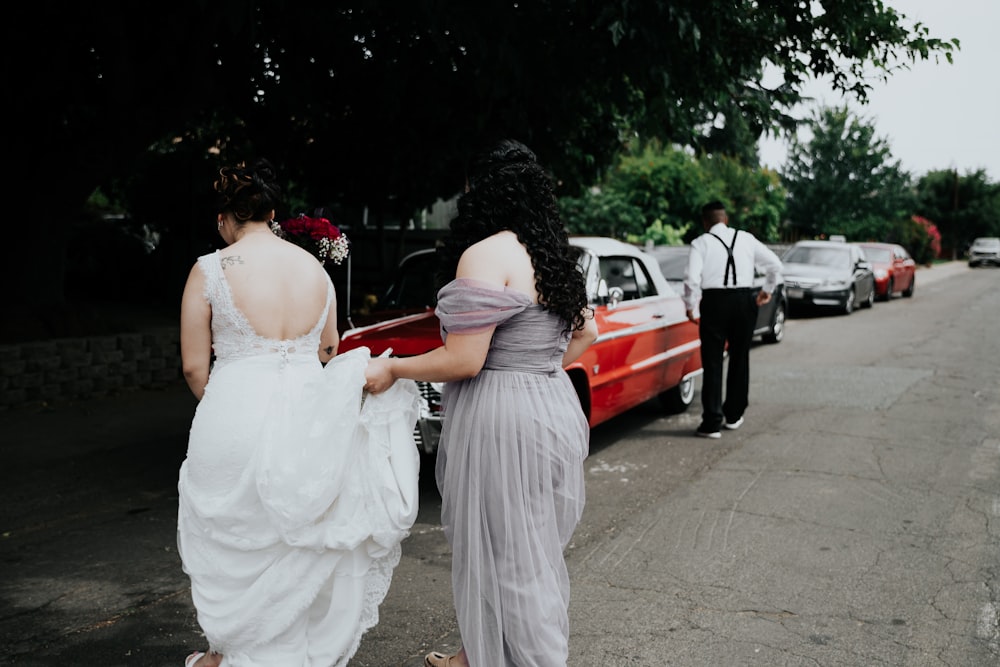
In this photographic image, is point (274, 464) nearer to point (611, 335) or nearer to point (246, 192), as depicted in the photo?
point (246, 192)

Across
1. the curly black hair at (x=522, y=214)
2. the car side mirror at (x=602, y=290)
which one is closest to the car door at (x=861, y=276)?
the car side mirror at (x=602, y=290)

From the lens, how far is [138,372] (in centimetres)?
1016

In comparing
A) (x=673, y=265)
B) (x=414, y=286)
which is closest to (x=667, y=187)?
(x=673, y=265)

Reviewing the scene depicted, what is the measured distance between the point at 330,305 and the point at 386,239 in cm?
1781

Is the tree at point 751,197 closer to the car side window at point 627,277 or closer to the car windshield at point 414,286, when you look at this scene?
the car side window at point 627,277

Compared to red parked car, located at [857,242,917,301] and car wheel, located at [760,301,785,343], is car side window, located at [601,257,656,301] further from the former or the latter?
red parked car, located at [857,242,917,301]

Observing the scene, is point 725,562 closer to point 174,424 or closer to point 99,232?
point 174,424

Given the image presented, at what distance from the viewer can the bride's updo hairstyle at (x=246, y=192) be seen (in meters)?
3.27

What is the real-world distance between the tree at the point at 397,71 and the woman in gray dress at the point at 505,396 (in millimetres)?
3711

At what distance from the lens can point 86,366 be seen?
31.4ft

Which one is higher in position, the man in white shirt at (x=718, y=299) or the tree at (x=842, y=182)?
the tree at (x=842, y=182)

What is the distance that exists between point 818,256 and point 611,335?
15238 mm

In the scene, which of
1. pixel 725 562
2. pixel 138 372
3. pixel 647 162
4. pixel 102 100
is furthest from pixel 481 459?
pixel 647 162

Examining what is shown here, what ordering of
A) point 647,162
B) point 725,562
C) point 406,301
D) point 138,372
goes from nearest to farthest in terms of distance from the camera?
point 725,562, point 406,301, point 138,372, point 647,162
